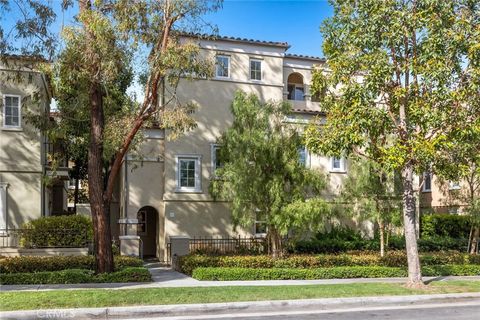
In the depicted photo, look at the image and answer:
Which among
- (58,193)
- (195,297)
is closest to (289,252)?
(195,297)

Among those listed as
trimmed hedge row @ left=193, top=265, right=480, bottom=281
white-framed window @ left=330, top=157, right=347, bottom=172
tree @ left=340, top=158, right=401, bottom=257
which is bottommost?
trimmed hedge row @ left=193, top=265, right=480, bottom=281

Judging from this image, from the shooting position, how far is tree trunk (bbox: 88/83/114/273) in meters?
16.5

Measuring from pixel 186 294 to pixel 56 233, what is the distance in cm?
855

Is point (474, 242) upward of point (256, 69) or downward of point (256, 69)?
downward

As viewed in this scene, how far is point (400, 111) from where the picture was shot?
16.2m

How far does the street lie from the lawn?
91 centimetres

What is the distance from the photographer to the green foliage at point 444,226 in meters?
28.3

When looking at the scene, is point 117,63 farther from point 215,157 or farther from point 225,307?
point 215,157

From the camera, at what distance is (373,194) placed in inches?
844

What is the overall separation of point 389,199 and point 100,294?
41.9 ft

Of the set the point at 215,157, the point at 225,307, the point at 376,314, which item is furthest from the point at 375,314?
the point at 215,157

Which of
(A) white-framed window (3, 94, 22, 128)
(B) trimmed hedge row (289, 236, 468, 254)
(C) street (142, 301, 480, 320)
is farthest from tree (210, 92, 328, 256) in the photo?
(A) white-framed window (3, 94, 22, 128)

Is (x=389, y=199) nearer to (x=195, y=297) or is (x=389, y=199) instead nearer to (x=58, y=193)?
(x=195, y=297)

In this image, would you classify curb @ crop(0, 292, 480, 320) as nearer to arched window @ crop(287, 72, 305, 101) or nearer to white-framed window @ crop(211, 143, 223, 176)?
white-framed window @ crop(211, 143, 223, 176)
